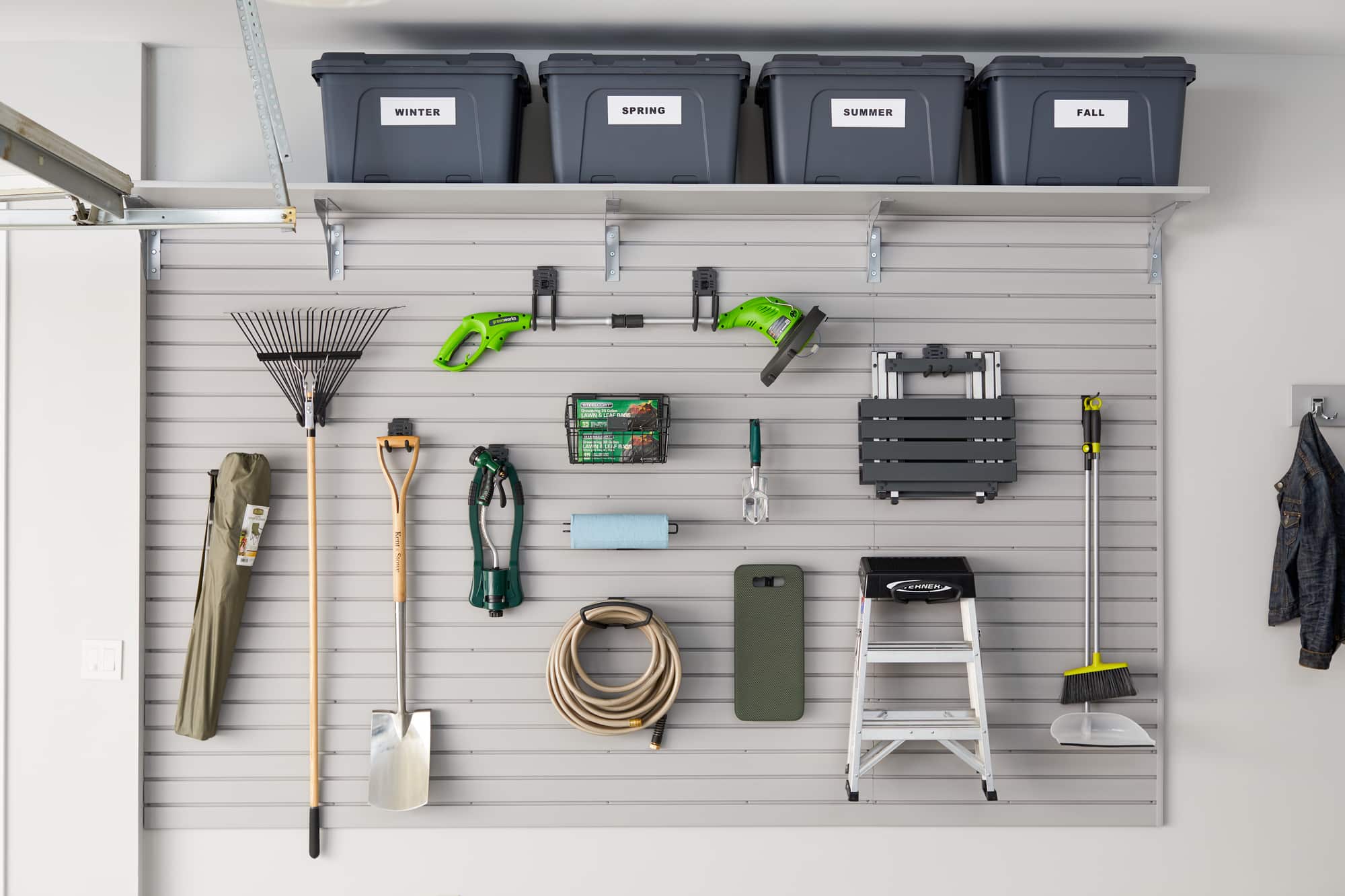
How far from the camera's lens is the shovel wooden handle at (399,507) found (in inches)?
95.3

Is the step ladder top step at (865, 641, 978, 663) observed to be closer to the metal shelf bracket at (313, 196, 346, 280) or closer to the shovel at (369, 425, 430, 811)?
the shovel at (369, 425, 430, 811)

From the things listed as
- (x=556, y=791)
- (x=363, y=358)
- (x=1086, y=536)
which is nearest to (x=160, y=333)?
(x=363, y=358)

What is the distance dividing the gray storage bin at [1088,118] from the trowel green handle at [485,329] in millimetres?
1409

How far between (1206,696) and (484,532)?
220cm

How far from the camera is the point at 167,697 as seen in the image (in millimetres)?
2490

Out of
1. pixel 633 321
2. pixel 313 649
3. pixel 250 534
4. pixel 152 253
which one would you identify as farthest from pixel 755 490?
pixel 152 253

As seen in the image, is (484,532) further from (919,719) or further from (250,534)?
(919,719)

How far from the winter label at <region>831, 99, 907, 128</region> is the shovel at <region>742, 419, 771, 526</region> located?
85cm

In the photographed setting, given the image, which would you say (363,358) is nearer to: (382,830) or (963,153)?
(382,830)

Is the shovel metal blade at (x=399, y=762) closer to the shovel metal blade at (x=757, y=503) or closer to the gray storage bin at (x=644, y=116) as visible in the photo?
the shovel metal blade at (x=757, y=503)

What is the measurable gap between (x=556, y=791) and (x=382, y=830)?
0.53 m

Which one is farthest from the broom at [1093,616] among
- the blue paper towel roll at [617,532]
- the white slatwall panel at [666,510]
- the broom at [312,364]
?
the broom at [312,364]

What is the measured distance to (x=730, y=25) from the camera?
7.79 feet

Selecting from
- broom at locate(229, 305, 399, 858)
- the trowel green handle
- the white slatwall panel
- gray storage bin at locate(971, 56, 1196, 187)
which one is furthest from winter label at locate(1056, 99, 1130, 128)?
broom at locate(229, 305, 399, 858)
